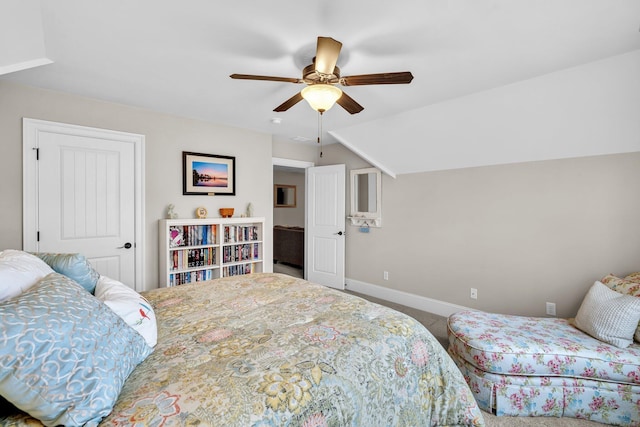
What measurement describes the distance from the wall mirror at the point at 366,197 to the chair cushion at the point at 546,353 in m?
2.42

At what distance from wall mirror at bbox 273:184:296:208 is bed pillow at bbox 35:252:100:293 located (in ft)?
23.0

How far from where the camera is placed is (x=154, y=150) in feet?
11.5

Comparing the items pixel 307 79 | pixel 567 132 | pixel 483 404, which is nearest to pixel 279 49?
pixel 307 79

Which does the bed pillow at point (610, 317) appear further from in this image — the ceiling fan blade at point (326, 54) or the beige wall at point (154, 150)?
the beige wall at point (154, 150)

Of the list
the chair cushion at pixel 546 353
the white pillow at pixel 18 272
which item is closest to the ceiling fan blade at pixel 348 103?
the chair cushion at pixel 546 353

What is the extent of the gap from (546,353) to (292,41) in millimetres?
2686

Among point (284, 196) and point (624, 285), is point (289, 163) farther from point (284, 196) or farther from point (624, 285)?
point (624, 285)

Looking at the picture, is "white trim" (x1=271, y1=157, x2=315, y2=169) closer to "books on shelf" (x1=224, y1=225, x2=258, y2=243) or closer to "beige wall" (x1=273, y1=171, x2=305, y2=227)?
"books on shelf" (x1=224, y1=225, x2=258, y2=243)

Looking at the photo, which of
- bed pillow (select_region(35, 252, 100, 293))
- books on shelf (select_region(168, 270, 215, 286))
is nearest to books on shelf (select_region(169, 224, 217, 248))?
books on shelf (select_region(168, 270, 215, 286))

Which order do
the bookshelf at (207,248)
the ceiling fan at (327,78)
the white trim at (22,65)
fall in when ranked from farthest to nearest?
1. the bookshelf at (207,248)
2. the white trim at (22,65)
3. the ceiling fan at (327,78)

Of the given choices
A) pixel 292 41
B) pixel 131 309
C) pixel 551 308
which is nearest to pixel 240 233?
pixel 292 41

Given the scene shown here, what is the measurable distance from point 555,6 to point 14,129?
170 inches

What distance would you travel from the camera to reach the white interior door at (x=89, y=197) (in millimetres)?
2877

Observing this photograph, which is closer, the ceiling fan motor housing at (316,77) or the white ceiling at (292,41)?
the white ceiling at (292,41)
